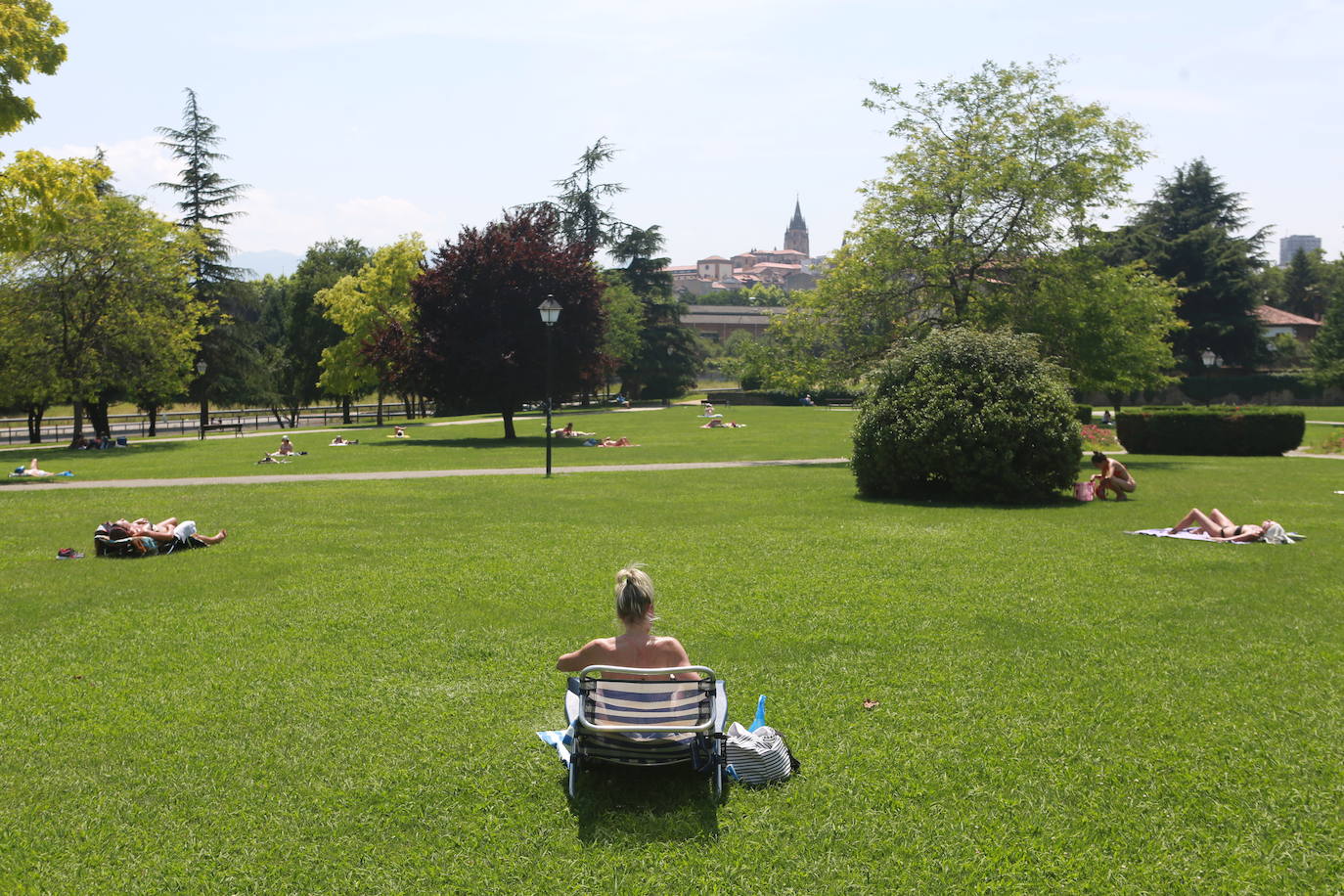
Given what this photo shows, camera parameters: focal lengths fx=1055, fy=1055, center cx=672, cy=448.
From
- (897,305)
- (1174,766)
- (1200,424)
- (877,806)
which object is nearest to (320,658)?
(877,806)

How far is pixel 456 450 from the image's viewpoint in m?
35.8

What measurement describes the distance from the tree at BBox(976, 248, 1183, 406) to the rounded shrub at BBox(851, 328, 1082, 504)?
31.2ft

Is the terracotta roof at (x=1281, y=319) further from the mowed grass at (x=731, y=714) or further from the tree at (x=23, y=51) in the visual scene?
the tree at (x=23, y=51)

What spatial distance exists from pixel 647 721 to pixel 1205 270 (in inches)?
2816

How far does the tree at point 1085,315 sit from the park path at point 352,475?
648cm

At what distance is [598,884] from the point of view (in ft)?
15.1

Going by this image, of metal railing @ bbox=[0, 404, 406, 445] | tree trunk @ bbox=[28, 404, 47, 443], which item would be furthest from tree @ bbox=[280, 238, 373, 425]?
tree trunk @ bbox=[28, 404, 47, 443]

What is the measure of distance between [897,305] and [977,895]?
27586 mm

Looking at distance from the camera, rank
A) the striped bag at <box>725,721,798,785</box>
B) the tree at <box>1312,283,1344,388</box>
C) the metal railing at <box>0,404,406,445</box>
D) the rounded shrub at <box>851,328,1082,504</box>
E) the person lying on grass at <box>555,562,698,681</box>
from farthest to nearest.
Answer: the metal railing at <box>0,404,406,445</box>
the tree at <box>1312,283,1344,388</box>
the rounded shrub at <box>851,328,1082,504</box>
the striped bag at <box>725,721,798,785</box>
the person lying on grass at <box>555,562,698,681</box>

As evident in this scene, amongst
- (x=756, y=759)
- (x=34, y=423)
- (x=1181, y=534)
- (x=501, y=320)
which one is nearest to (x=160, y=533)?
(x=756, y=759)

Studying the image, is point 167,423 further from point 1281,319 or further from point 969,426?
point 1281,319

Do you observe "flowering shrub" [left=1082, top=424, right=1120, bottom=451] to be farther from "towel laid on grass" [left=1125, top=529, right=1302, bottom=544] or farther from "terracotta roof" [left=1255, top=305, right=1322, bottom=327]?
"terracotta roof" [left=1255, top=305, right=1322, bottom=327]

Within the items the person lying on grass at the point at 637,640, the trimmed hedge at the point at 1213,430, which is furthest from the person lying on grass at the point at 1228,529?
the trimmed hedge at the point at 1213,430

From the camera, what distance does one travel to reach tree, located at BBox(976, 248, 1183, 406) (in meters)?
28.8
